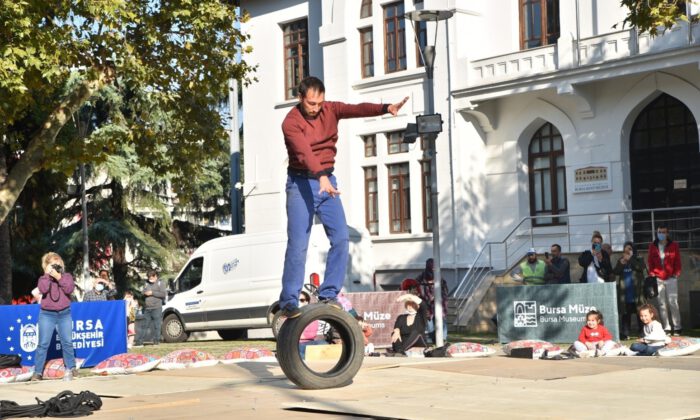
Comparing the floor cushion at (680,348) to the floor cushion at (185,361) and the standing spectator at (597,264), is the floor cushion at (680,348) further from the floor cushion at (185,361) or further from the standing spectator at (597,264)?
the standing spectator at (597,264)

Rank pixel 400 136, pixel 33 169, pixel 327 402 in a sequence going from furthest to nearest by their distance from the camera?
pixel 400 136, pixel 33 169, pixel 327 402

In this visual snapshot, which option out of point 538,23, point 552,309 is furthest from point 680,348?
point 538,23

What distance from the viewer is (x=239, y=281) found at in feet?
95.9

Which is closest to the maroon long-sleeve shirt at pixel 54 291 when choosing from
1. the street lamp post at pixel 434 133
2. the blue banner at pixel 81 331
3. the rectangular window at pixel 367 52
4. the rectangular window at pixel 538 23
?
the blue banner at pixel 81 331

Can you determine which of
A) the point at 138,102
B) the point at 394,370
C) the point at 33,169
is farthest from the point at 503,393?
the point at 138,102

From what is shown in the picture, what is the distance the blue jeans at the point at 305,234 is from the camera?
9.63 metres

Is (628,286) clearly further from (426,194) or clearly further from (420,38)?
(420,38)

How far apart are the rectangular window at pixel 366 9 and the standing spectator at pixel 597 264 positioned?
533 inches

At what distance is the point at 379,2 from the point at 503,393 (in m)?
26.6

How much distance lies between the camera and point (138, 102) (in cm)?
4094

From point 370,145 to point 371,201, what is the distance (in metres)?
1.64

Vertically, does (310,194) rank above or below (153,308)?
above

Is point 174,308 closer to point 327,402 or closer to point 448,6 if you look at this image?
point 448,6

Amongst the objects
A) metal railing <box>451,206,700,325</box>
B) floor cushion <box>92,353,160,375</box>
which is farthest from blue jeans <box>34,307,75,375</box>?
metal railing <box>451,206,700,325</box>
